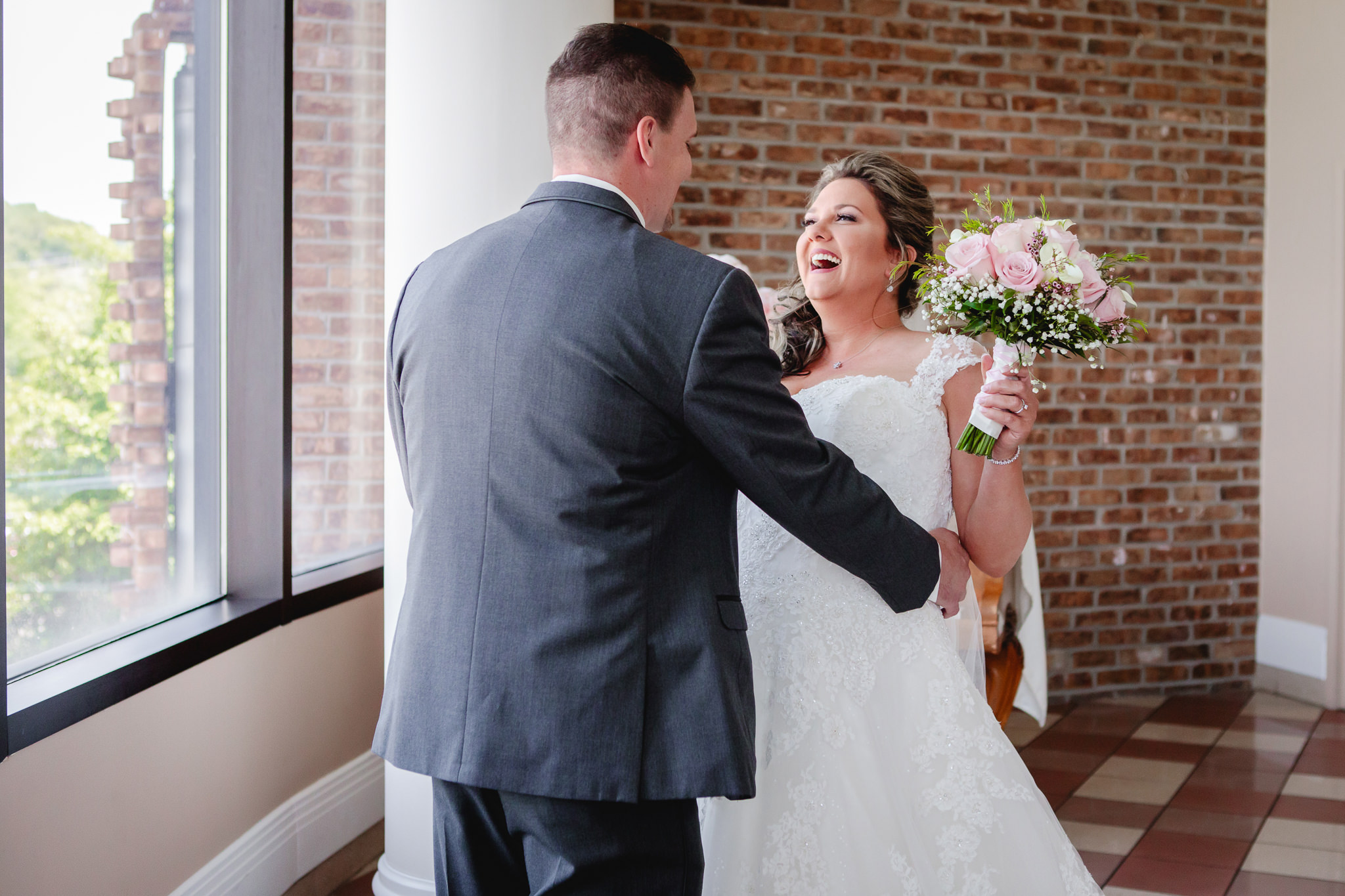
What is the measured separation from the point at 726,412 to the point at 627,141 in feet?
1.36

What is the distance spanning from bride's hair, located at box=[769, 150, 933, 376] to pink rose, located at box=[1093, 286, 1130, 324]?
43 cm

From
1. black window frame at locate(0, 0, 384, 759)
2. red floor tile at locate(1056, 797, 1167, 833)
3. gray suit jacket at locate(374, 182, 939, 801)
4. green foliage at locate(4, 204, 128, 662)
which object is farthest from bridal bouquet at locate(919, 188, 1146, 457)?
red floor tile at locate(1056, 797, 1167, 833)

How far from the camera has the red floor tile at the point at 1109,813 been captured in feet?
11.1

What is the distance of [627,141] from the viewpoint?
1402mm

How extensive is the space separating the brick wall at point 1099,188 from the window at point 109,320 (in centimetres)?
211

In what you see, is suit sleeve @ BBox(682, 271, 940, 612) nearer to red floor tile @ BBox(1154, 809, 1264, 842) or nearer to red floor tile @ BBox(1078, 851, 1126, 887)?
red floor tile @ BBox(1078, 851, 1126, 887)

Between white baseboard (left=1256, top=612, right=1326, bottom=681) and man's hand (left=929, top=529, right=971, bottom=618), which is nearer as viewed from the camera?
man's hand (left=929, top=529, right=971, bottom=618)

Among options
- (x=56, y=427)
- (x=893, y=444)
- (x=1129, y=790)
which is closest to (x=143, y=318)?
(x=56, y=427)

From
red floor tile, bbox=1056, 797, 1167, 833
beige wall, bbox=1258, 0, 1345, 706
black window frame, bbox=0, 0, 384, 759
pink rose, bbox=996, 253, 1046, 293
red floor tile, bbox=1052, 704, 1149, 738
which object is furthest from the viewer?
beige wall, bbox=1258, 0, 1345, 706

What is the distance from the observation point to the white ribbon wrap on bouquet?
67.4 inches

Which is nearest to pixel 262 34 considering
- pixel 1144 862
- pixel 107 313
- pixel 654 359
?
pixel 107 313

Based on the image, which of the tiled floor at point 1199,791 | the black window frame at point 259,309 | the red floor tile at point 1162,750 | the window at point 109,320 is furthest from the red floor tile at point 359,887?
the red floor tile at point 1162,750

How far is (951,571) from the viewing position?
183 centimetres

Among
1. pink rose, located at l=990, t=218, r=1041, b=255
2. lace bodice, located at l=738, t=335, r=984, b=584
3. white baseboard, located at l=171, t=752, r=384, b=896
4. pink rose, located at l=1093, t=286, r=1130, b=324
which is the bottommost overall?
white baseboard, located at l=171, t=752, r=384, b=896
